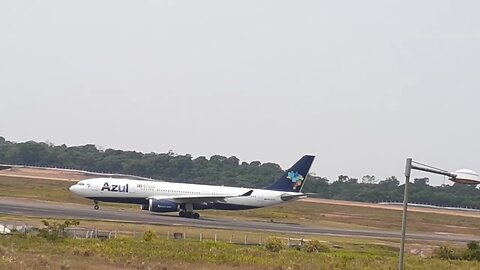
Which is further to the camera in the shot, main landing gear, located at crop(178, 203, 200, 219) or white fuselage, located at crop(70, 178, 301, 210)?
white fuselage, located at crop(70, 178, 301, 210)

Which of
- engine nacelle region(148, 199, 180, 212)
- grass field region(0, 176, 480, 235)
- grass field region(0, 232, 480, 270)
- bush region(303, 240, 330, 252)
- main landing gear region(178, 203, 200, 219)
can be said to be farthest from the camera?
grass field region(0, 176, 480, 235)

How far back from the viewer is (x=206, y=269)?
107ft

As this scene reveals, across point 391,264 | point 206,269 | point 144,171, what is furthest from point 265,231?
point 144,171

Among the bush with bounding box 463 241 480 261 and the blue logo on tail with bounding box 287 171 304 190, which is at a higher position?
the blue logo on tail with bounding box 287 171 304 190

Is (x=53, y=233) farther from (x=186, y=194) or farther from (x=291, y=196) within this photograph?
(x=291, y=196)

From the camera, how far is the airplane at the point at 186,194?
7494cm

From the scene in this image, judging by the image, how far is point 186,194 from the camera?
7588 centimetres

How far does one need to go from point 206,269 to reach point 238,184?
142245 millimetres

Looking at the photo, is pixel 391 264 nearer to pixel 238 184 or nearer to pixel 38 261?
pixel 38 261

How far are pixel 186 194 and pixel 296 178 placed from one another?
10250 mm

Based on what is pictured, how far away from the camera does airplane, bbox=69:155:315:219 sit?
7494 cm

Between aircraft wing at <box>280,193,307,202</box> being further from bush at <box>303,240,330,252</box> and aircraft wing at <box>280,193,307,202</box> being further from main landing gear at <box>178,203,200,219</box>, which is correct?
bush at <box>303,240,330,252</box>

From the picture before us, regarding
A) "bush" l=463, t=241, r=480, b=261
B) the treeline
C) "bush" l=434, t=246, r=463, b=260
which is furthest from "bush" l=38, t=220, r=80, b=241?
the treeline

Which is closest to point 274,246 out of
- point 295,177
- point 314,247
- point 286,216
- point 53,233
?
point 314,247
